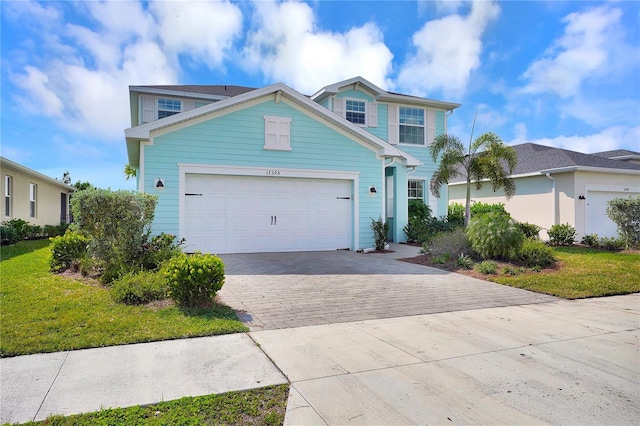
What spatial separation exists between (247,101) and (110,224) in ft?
19.3

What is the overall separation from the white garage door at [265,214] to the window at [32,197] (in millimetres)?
11787

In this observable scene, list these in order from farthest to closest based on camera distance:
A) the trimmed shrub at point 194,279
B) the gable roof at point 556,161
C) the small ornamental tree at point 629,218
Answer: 1. the gable roof at point 556,161
2. the small ornamental tree at point 629,218
3. the trimmed shrub at point 194,279

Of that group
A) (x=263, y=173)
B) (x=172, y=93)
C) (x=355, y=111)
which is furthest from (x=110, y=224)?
(x=355, y=111)

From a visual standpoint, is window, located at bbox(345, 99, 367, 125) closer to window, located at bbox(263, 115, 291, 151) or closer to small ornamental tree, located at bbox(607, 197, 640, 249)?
window, located at bbox(263, 115, 291, 151)

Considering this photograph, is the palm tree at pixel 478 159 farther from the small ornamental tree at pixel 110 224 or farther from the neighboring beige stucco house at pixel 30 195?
the neighboring beige stucco house at pixel 30 195

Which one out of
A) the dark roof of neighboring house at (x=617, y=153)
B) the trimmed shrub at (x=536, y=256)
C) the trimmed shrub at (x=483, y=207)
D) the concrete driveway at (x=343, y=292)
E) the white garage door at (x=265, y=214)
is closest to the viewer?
the concrete driveway at (x=343, y=292)

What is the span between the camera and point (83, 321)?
4.98m

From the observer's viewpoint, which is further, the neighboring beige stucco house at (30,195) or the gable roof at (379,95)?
the gable roof at (379,95)

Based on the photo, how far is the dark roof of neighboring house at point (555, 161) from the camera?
17.0 meters

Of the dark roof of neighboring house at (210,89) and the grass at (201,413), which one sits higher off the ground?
the dark roof of neighboring house at (210,89)

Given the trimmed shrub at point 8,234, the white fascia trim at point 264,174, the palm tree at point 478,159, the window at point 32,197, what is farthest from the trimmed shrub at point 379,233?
the window at point 32,197

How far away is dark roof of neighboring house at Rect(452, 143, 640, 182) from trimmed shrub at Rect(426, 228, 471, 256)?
8.90 meters

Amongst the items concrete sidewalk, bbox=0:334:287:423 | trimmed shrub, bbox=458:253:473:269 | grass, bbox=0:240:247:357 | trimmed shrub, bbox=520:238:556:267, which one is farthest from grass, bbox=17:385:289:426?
trimmed shrub, bbox=520:238:556:267

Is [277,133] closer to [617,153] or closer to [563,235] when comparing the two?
[563,235]
